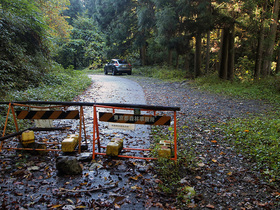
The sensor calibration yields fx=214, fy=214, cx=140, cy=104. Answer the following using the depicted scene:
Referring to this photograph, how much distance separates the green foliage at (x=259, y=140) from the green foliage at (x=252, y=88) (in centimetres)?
461

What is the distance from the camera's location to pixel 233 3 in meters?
14.1

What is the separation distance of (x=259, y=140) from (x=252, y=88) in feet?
28.2

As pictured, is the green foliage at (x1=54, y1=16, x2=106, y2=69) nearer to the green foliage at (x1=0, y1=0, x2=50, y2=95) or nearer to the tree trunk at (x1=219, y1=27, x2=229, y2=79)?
the green foliage at (x1=0, y1=0, x2=50, y2=95)

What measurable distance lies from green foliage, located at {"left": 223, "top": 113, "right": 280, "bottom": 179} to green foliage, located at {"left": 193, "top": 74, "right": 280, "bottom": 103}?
15.1ft

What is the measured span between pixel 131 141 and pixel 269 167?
10.5ft

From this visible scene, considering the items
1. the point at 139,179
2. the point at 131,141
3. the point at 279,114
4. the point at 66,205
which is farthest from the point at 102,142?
the point at 279,114

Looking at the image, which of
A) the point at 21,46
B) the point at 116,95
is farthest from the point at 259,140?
the point at 21,46

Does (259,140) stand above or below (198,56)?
below

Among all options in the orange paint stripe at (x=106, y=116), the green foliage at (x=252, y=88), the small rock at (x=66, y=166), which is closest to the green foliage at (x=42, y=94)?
the small rock at (x=66, y=166)

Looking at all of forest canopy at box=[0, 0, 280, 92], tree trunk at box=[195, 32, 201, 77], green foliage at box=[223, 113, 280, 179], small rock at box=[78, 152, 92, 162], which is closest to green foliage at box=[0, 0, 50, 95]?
forest canopy at box=[0, 0, 280, 92]

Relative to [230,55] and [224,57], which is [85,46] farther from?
[230,55]

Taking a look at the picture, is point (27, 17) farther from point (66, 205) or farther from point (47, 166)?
point (66, 205)

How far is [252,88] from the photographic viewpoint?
12.8 m

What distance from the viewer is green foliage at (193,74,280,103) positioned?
1119 centimetres
